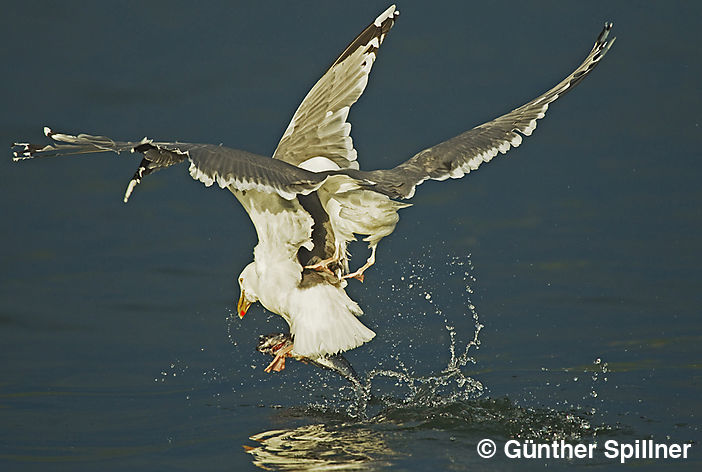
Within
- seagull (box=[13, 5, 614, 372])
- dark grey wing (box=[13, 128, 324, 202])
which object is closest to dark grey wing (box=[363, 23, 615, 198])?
seagull (box=[13, 5, 614, 372])

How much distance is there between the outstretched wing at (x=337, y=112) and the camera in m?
7.31

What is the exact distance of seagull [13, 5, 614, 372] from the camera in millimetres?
5789

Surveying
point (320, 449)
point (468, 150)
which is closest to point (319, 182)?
point (468, 150)

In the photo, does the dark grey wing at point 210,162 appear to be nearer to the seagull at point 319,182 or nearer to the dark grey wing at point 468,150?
the seagull at point 319,182

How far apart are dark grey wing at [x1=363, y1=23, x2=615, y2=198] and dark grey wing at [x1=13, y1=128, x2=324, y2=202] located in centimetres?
40

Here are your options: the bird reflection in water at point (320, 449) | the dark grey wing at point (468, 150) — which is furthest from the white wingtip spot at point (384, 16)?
the bird reflection in water at point (320, 449)

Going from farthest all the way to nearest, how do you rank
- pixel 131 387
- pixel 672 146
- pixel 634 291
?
pixel 672 146 → pixel 634 291 → pixel 131 387

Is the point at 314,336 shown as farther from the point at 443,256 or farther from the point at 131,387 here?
the point at 443,256

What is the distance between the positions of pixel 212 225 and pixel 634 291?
3770mm

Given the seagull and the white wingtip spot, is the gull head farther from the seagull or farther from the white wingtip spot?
the white wingtip spot

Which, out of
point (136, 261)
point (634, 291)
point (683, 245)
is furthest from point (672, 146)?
point (136, 261)

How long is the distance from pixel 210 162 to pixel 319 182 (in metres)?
0.55

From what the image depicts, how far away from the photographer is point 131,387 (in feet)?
24.9

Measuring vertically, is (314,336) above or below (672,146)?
below
